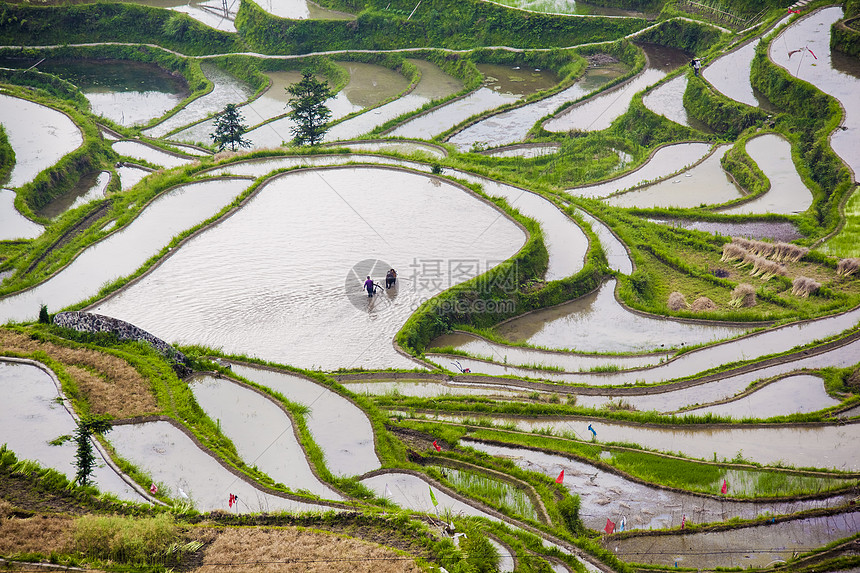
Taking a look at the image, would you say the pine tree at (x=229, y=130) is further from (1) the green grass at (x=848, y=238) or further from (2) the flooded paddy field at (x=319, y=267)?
(1) the green grass at (x=848, y=238)

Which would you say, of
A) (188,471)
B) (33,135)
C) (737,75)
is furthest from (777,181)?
(33,135)

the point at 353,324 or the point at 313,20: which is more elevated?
the point at 313,20

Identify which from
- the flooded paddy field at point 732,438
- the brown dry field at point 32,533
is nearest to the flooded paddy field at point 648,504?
the flooded paddy field at point 732,438

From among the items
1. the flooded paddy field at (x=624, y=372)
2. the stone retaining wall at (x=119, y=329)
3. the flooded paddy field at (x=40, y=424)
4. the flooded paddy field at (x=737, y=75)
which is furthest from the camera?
the flooded paddy field at (x=737, y=75)

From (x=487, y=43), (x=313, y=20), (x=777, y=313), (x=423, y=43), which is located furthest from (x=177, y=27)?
(x=777, y=313)

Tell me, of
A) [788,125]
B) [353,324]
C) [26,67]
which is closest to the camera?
[353,324]

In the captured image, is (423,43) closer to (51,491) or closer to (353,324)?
(353,324)
